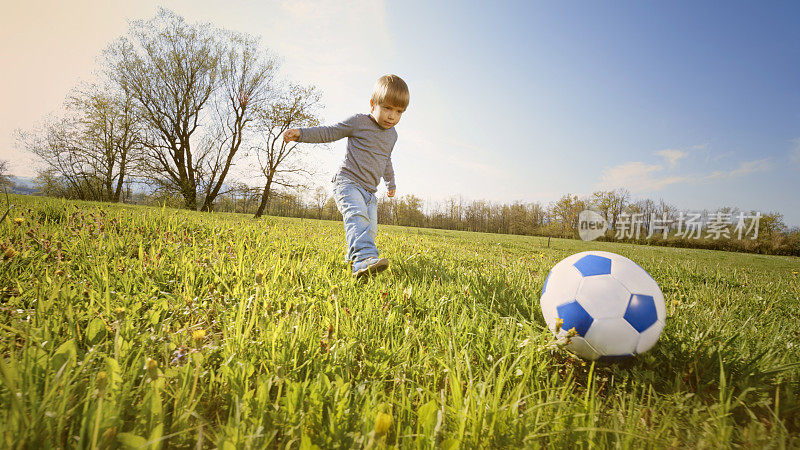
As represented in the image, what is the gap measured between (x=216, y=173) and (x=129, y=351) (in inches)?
1012

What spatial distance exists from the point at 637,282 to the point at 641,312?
0.22m

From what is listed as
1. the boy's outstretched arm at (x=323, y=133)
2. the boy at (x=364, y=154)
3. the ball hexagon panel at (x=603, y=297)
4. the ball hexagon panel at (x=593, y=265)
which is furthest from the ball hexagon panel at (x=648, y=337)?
the boy's outstretched arm at (x=323, y=133)

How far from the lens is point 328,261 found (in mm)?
3887

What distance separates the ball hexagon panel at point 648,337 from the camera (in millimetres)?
1901

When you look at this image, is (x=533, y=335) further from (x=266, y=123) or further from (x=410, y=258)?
(x=266, y=123)

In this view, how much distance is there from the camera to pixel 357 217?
3836 mm

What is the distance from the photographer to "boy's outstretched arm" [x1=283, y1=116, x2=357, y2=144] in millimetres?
3797

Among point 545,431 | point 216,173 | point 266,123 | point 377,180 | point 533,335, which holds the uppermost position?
point 266,123

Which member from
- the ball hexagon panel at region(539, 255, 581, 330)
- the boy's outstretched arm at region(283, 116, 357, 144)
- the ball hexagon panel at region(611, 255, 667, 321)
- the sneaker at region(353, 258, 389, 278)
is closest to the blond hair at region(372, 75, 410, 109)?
the boy's outstretched arm at region(283, 116, 357, 144)

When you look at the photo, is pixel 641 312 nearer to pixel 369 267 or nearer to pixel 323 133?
pixel 369 267

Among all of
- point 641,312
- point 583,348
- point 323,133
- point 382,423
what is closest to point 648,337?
point 641,312

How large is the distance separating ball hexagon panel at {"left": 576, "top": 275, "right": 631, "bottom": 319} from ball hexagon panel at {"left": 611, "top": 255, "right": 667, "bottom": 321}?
53 mm

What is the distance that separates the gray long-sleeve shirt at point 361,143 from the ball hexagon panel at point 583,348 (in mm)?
3121

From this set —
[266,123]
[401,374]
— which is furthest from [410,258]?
[266,123]
